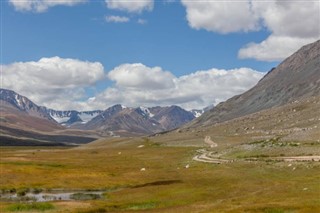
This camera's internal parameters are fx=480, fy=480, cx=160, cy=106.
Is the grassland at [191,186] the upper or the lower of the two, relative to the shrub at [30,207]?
upper

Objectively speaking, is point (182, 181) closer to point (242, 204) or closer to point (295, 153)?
point (242, 204)

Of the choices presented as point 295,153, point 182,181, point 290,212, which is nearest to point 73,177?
point 182,181

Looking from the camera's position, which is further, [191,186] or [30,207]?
[191,186]

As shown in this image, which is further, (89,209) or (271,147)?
(271,147)

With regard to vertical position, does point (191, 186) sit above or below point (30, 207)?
above

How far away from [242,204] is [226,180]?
2979 cm

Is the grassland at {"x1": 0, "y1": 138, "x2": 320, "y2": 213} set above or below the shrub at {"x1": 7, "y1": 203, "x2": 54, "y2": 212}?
above

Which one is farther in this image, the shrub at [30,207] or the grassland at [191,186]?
the shrub at [30,207]

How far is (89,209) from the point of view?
65688 millimetres

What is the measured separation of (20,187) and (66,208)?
33344mm

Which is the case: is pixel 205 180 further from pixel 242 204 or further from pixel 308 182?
pixel 242 204

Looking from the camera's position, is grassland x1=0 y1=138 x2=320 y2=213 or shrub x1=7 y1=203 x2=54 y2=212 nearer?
grassland x1=0 y1=138 x2=320 y2=213

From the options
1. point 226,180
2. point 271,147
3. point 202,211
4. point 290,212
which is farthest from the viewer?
point 271,147

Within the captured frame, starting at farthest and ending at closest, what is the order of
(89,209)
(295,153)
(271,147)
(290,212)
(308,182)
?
(271,147), (295,153), (308,182), (89,209), (290,212)
